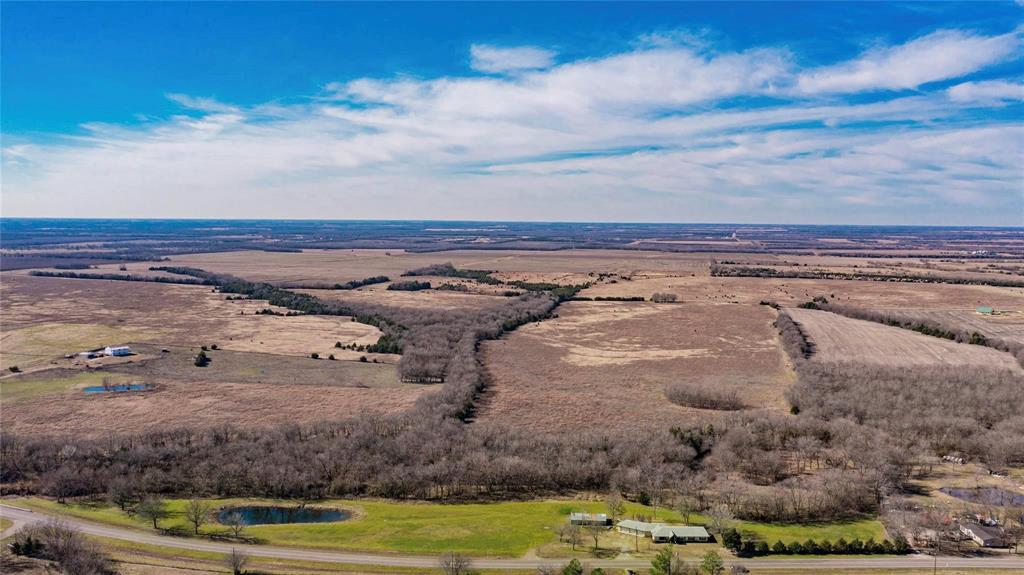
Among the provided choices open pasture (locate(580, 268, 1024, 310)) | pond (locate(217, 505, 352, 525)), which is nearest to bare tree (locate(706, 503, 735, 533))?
pond (locate(217, 505, 352, 525))

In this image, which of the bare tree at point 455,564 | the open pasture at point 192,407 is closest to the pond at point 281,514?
the bare tree at point 455,564

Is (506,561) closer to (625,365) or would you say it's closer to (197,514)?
(197,514)

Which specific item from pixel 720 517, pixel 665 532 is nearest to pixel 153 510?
pixel 665 532

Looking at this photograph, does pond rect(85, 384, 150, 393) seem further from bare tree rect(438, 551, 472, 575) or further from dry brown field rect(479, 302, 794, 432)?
bare tree rect(438, 551, 472, 575)

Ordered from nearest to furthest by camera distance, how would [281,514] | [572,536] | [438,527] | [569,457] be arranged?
[572,536], [438,527], [281,514], [569,457]

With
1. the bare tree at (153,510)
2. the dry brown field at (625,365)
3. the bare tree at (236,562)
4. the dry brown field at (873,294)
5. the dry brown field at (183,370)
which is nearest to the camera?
the bare tree at (236,562)

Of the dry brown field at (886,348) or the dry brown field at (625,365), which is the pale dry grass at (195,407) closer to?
the dry brown field at (625,365)
